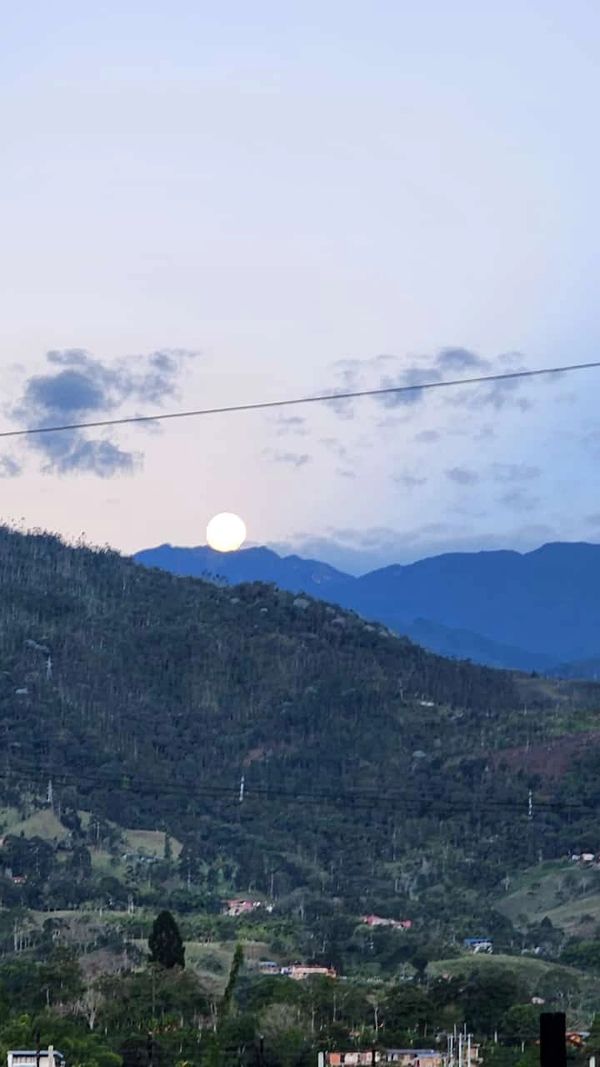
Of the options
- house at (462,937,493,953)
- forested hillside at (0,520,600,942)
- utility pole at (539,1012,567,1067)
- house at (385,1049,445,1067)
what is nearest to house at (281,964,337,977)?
house at (462,937,493,953)

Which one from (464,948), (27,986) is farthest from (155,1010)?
(464,948)

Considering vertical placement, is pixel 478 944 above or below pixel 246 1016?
above

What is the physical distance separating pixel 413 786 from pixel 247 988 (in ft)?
264

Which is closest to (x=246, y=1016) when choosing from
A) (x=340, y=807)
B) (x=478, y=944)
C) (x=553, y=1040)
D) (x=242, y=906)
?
(x=478, y=944)

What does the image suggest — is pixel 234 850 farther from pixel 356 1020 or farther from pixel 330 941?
pixel 356 1020

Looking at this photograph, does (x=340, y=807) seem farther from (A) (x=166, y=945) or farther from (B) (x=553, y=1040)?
(B) (x=553, y=1040)

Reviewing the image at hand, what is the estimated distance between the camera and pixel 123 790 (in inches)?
7323

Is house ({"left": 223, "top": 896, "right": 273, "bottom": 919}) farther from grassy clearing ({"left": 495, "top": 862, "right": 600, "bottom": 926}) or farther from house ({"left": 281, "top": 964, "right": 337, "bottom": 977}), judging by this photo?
house ({"left": 281, "top": 964, "right": 337, "bottom": 977})

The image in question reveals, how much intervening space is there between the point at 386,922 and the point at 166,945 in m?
45.7

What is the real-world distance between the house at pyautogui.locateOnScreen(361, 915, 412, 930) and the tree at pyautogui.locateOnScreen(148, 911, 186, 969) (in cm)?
3847

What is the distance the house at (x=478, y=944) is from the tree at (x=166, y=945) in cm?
3344

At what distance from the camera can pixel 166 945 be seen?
107688mm

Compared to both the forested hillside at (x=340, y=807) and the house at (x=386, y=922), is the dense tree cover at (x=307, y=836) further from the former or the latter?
the house at (x=386, y=922)

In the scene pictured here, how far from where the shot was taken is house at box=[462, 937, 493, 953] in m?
136
